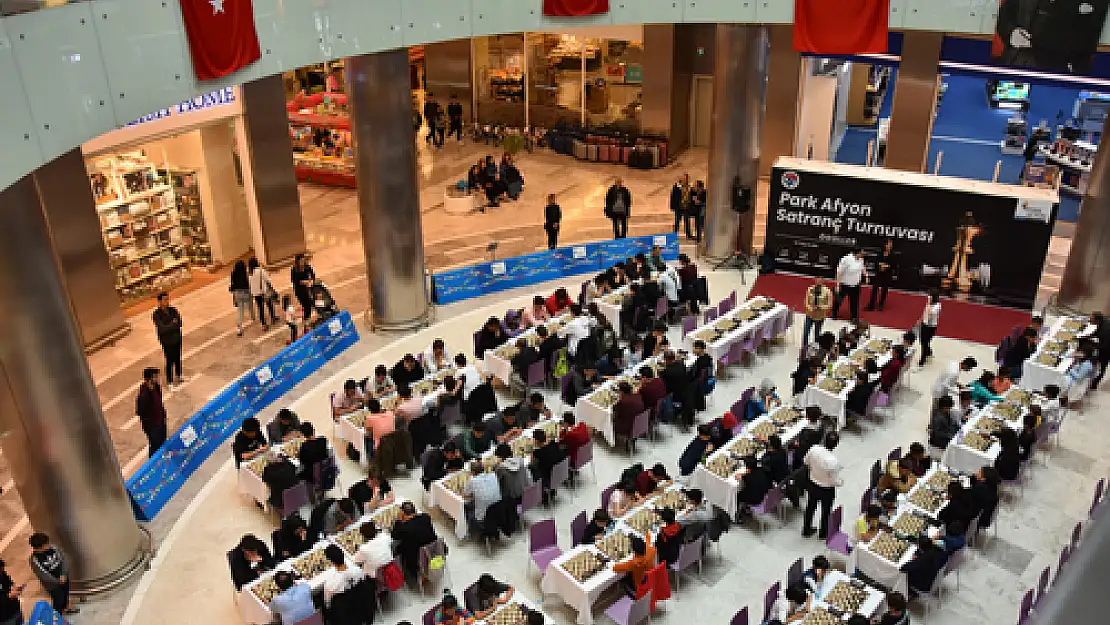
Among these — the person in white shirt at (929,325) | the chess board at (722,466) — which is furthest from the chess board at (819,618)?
the person in white shirt at (929,325)

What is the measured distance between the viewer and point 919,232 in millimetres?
17312

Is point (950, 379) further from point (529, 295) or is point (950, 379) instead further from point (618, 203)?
point (618, 203)

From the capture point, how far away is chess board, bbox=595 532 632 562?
10.1 metres

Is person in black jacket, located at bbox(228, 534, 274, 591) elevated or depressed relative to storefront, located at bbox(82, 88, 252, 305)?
depressed

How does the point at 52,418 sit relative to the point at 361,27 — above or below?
below

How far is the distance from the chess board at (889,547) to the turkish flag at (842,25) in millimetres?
8946

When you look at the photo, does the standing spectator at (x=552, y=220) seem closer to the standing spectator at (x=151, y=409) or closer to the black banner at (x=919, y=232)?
the black banner at (x=919, y=232)

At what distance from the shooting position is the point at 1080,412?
565 inches

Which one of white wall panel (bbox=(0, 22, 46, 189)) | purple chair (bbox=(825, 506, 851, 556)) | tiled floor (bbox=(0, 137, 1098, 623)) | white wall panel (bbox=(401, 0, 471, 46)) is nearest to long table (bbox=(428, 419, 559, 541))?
tiled floor (bbox=(0, 137, 1098, 623))

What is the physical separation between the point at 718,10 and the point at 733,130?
2.95 metres

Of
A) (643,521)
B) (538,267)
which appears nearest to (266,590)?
(643,521)

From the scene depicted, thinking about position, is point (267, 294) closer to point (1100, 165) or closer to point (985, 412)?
point (985, 412)

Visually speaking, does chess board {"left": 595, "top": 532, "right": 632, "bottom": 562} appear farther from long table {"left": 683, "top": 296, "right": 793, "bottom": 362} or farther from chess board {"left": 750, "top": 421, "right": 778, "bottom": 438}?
long table {"left": 683, "top": 296, "right": 793, "bottom": 362}

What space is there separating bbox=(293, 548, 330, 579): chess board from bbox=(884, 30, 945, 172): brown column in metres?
17.3
